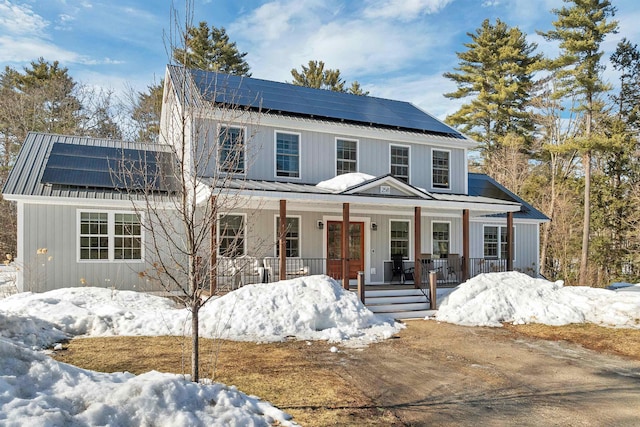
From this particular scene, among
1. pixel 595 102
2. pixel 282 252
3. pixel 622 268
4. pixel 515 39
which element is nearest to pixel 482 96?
pixel 515 39

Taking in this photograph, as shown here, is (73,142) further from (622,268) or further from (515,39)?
(515,39)

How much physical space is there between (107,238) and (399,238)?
999 centimetres

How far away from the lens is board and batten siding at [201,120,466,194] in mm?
14117

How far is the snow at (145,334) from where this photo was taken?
3.74m

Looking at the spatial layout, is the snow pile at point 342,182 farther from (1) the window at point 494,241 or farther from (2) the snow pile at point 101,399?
(2) the snow pile at point 101,399

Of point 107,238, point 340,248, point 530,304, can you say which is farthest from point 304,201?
point 530,304

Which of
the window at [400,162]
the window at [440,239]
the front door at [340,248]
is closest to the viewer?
the front door at [340,248]

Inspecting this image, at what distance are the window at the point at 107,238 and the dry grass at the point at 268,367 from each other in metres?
4.79

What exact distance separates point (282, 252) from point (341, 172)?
4977 millimetres

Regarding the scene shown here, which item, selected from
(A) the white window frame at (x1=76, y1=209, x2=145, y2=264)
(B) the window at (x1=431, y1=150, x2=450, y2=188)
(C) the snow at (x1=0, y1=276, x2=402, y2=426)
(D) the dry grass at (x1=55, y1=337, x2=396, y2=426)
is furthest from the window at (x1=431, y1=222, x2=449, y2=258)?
(A) the white window frame at (x1=76, y1=209, x2=145, y2=264)

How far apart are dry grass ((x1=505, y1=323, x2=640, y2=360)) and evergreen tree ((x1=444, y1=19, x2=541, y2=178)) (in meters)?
22.4

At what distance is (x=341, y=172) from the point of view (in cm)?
1541

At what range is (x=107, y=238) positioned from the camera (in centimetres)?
1288

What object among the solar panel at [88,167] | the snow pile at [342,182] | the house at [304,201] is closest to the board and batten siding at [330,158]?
the house at [304,201]
